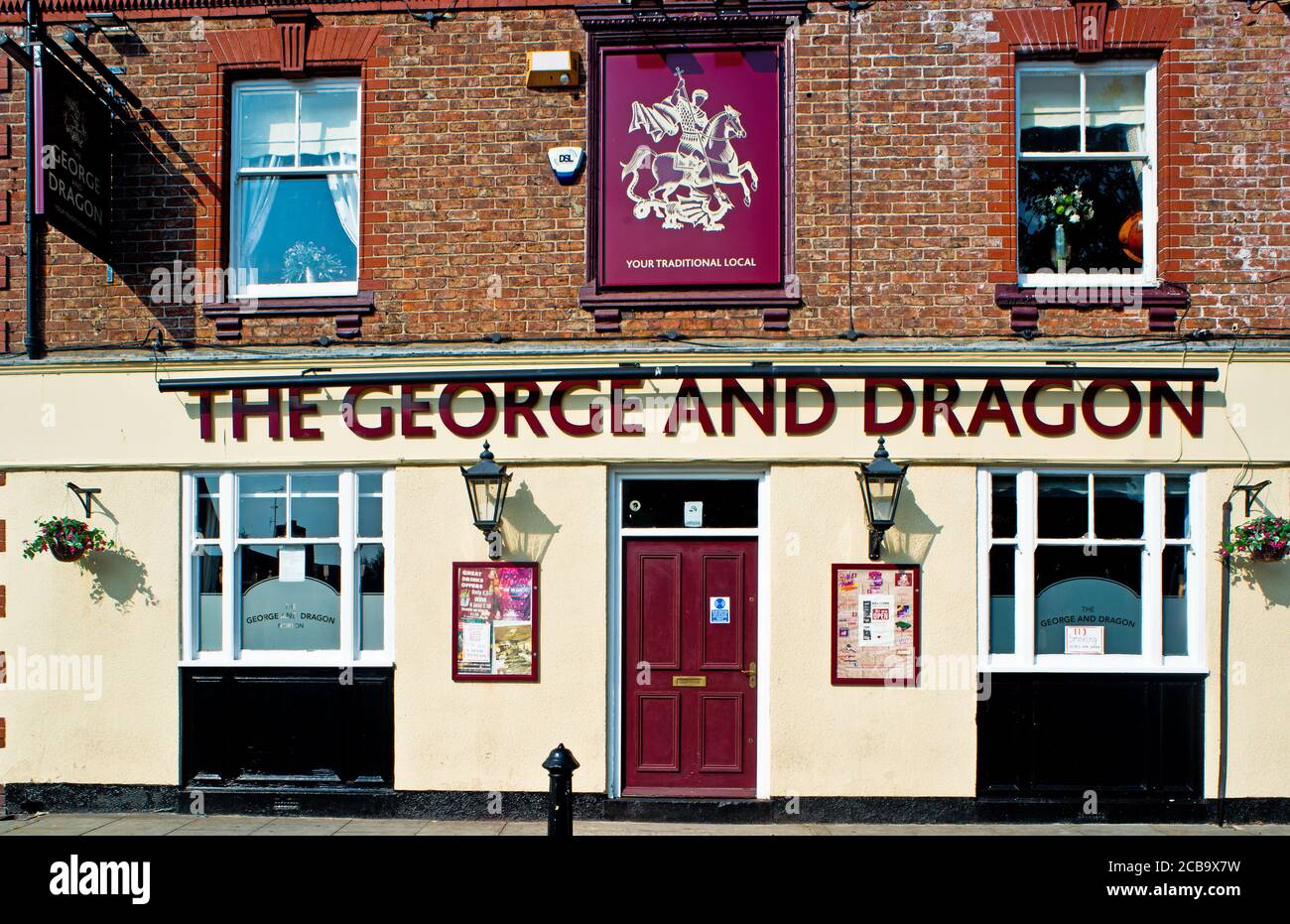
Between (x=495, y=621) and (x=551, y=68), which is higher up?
(x=551, y=68)

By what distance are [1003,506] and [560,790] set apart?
4.32m

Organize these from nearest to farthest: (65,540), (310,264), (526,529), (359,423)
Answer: (65,540) < (526,529) < (359,423) < (310,264)

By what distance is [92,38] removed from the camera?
27.3ft

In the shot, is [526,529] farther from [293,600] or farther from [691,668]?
[293,600]

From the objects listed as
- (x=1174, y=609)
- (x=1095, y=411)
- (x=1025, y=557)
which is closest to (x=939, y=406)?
(x=1095, y=411)

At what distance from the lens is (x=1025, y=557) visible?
779 centimetres

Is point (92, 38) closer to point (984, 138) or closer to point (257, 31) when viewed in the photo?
point (257, 31)

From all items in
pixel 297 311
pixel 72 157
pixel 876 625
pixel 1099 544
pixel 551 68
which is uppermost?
pixel 551 68

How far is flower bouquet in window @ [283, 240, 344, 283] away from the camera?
8344 millimetres

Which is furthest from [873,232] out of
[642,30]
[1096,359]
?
[642,30]

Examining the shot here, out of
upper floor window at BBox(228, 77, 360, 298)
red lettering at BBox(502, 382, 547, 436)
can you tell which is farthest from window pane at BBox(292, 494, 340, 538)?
upper floor window at BBox(228, 77, 360, 298)

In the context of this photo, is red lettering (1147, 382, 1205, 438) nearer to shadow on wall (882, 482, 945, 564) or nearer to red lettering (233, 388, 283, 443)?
shadow on wall (882, 482, 945, 564)

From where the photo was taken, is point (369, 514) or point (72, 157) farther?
point (369, 514)

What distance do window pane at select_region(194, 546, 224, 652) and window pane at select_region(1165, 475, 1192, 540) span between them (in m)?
7.64
